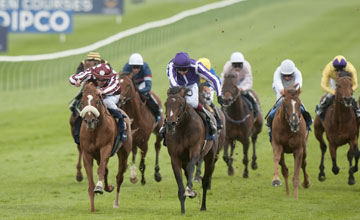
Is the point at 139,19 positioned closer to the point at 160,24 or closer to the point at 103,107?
the point at 160,24

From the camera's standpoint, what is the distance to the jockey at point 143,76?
1689cm

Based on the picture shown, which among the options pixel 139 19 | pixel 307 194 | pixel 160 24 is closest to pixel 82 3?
pixel 139 19

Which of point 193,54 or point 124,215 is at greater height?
point 193,54

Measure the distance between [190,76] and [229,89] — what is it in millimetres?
4490

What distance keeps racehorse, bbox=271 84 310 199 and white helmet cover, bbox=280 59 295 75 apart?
0.93m

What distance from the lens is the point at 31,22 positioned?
152ft

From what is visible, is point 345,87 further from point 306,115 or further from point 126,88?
point 126,88

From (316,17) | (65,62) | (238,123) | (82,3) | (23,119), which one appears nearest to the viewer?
(238,123)

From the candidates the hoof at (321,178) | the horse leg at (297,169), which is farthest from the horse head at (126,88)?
the hoof at (321,178)

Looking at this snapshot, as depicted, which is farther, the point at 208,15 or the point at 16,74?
the point at 208,15

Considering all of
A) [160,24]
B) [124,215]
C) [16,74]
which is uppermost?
[160,24]

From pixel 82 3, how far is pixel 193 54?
51.2 ft

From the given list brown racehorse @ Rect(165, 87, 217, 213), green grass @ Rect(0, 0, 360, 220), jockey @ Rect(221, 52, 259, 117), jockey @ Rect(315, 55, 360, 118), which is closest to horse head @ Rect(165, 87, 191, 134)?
brown racehorse @ Rect(165, 87, 217, 213)

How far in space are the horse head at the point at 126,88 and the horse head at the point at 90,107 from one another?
334 centimetres
